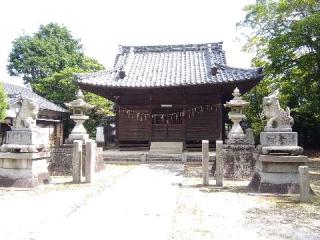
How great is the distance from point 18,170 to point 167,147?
34.2 ft

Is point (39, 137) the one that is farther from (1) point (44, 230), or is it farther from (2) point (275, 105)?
(2) point (275, 105)

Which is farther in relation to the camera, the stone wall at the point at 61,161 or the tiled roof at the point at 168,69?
the tiled roof at the point at 168,69

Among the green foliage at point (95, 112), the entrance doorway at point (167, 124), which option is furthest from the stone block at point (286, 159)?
the green foliage at point (95, 112)

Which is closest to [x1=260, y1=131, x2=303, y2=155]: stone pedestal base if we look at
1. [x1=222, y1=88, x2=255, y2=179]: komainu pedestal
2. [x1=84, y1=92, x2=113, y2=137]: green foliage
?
[x1=222, y1=88, x2=255, y2=179]: komainu pedestal

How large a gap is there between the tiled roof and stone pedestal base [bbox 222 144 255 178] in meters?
5.73

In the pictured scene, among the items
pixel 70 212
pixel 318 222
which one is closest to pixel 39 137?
pixel 70 212

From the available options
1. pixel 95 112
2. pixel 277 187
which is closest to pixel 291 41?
pixel 277 187

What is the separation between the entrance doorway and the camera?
20031mm

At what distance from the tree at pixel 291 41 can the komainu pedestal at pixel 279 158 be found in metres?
7.57

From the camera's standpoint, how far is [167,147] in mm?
19422

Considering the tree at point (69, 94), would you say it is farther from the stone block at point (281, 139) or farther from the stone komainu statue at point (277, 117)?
the stone block at point (281, 139)

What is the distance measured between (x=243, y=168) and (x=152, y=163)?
5.90 meters

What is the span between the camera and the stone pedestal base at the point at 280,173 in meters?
9.39

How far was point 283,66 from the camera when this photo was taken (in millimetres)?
18188
